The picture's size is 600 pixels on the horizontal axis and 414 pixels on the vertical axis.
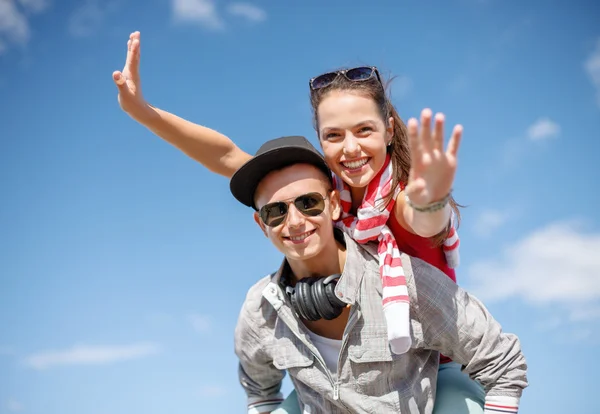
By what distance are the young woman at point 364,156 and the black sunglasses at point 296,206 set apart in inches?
10.5

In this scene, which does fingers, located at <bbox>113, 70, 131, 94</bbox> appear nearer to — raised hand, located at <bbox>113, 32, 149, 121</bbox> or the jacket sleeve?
raised hand, located at <bbox>113, 32, 149, 121</bbox>

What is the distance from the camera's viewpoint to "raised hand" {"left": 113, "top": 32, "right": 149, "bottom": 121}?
15.5ft

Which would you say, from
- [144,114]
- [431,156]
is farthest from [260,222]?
[431,156]

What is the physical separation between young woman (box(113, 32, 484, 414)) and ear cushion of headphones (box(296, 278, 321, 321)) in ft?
1.84

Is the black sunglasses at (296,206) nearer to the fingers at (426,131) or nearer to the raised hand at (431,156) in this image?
the raised hand at (431,156)

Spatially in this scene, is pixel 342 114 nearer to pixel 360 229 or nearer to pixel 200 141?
pixel 360 229

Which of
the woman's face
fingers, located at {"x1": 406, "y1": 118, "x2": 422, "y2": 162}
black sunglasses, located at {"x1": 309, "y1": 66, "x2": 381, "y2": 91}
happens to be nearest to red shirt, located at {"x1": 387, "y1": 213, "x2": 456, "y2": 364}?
the woman's face

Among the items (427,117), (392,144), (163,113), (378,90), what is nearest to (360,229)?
(392,144)

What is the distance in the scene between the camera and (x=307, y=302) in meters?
4.64

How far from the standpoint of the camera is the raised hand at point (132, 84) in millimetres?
4711

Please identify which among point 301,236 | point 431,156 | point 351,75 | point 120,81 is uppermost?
point 351,75

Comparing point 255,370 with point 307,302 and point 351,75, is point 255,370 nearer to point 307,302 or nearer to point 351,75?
point 307,302

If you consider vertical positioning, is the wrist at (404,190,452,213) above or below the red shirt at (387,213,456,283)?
below

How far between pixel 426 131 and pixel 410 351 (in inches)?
82.1
